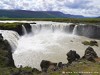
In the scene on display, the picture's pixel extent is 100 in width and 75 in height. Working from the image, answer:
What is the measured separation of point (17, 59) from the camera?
Answer: 1673 inches

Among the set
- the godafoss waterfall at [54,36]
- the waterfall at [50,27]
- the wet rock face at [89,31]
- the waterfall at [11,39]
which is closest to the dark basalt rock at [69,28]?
the godafoss waterfall at [54,36]

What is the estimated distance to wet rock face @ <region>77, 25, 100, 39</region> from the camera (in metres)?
81.5

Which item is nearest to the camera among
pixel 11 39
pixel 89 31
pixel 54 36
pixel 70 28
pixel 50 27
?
pixel 11 39

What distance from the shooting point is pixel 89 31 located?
83375 millimetres

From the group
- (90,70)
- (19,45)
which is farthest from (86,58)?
(19,45)

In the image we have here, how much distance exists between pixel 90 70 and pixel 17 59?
20114 millimetres

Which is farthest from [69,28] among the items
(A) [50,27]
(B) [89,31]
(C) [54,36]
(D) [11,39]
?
(D) [11,39]

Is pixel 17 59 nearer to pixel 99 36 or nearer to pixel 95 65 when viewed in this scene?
pixel 95 65

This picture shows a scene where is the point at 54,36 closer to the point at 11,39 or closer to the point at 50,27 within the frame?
the point at 50,27

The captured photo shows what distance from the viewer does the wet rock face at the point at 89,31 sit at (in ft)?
267

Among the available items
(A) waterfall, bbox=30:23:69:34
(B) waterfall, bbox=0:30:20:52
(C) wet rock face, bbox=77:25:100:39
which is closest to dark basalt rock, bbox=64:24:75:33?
(A) waterfall, bbox=30:23:69:34

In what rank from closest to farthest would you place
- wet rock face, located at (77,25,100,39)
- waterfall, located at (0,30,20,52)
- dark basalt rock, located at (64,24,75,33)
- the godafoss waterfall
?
waterfall, located at (0,30,20,52) → the godafoss waterfall → wet rock face, located at (77,25,100,39) → dark basalt rock, located at (64,24,75,33)

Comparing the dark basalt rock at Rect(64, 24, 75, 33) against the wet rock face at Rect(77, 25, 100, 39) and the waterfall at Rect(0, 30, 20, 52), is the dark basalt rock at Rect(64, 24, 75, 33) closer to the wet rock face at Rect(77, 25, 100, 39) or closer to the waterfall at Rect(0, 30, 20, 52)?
the wet rock face at Rect(77, 25, 100, 39)

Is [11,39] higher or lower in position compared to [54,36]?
higher
